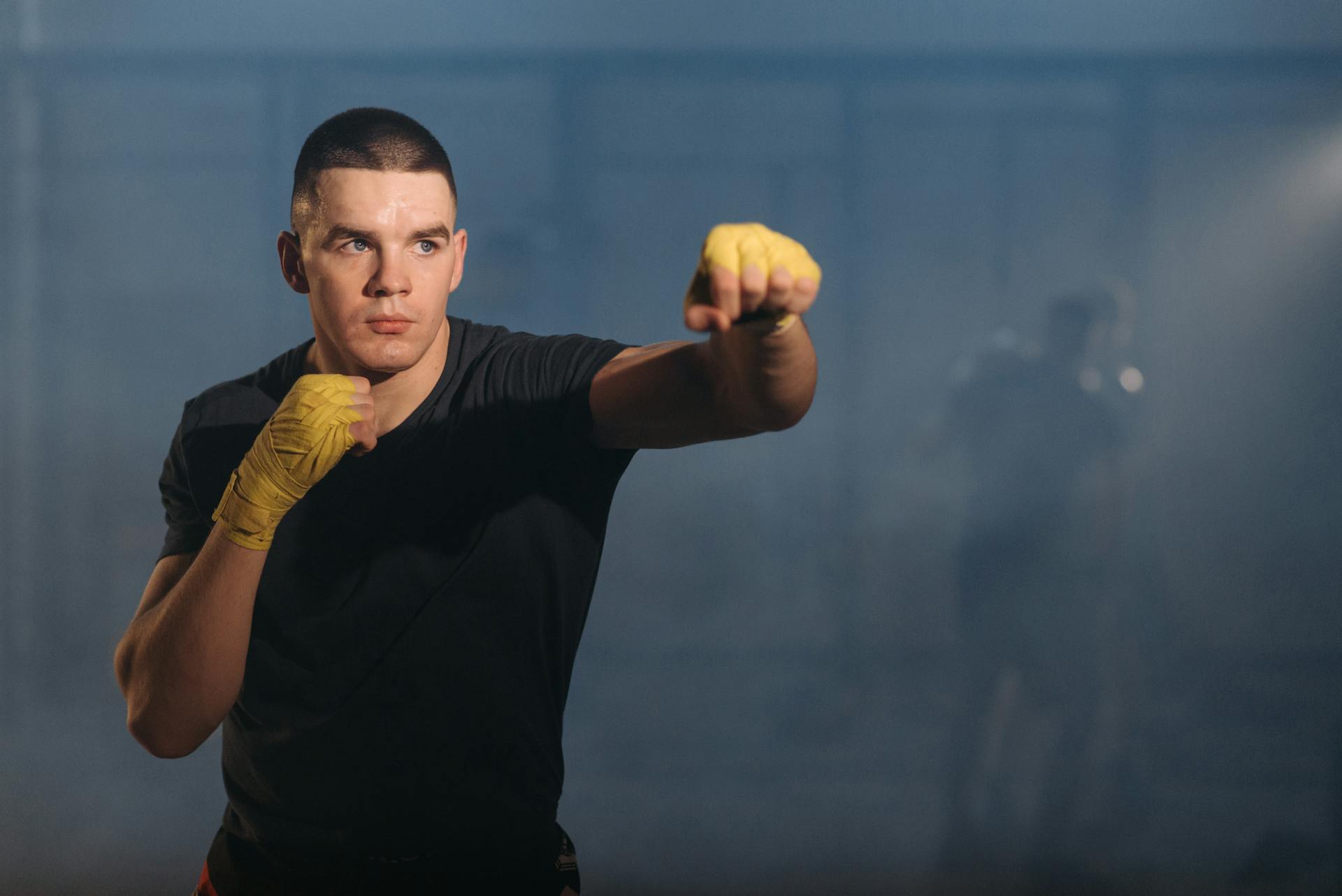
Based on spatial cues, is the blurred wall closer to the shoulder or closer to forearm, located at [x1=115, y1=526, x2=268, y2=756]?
the shoulder

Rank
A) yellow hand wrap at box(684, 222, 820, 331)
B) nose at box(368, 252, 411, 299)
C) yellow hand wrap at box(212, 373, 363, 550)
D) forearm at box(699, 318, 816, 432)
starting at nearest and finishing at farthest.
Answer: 1. yellow hand wrap at box(684, 222, 820, 331)
2. forearm at box(699, 318, 816, 432)
3. yellow hand wrap at box(212, 373, 363, 550)
4. nose at box(368, 252, 411, 299)

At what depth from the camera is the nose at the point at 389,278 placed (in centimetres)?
133

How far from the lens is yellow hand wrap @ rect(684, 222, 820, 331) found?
890mm

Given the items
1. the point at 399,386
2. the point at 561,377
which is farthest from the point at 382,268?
the point at 561,377

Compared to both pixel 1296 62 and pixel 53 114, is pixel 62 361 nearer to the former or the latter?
pixel 53 114

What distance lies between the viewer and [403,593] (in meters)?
1.34

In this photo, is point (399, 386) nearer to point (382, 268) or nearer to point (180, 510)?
point (382, 268)

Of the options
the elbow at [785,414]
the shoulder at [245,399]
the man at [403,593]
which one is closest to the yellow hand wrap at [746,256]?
the elbow at [785,414]

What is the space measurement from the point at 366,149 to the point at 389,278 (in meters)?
0.17

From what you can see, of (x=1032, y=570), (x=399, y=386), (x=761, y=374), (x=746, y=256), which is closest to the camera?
(x=746, y=256)

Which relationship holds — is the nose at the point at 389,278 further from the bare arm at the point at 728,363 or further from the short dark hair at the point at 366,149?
the bare arm at the point at 728,363

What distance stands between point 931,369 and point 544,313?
1.04 metres

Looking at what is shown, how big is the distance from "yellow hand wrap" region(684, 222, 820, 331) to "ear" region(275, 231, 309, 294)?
0.70 m

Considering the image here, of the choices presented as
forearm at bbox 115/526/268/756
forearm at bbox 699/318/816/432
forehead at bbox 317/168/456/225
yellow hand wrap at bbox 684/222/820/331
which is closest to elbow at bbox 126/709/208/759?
forearm at bbox 115/526/268/756
